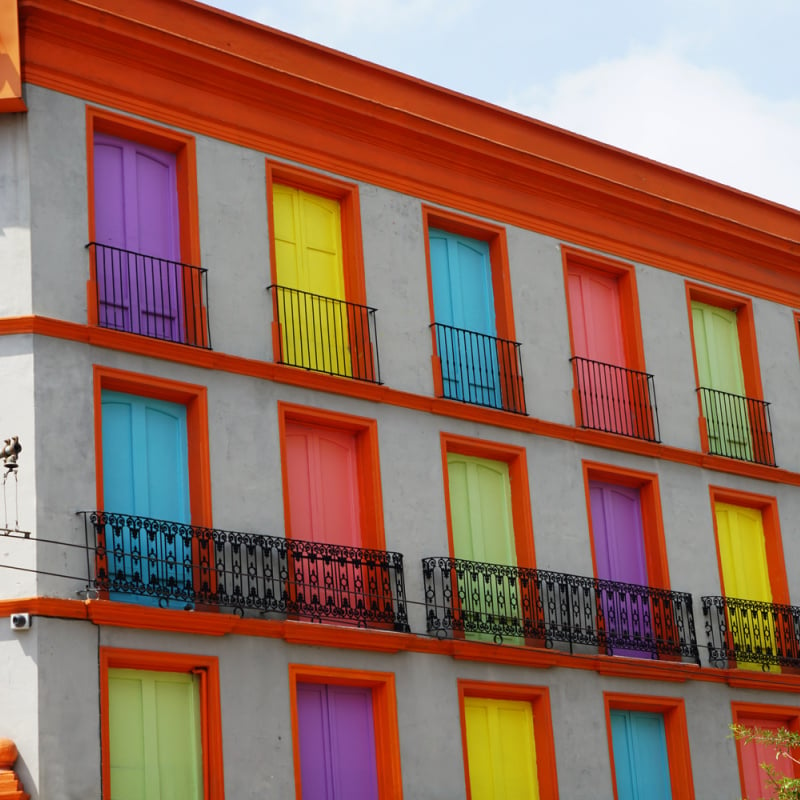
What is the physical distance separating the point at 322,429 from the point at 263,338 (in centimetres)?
146

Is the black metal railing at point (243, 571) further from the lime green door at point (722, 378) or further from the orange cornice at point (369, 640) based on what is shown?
the lime green door at point (722, 378)

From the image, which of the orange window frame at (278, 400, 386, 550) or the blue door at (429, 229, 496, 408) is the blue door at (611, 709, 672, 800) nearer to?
the orange window frame at (278, 400, 386, 550)

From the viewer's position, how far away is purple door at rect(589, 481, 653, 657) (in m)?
25.0

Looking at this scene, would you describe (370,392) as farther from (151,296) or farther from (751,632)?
(751,632)

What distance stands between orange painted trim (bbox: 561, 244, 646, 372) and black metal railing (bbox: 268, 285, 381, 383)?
4252 millimetres

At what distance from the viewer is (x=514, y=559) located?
24.5m

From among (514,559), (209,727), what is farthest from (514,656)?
(209,727)

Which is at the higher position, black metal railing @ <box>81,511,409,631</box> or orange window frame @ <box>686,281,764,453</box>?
orange window frame @ <box>686,281,764,453</box>

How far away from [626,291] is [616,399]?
6.30 ft

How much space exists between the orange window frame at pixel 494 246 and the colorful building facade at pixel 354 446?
0.20 ft

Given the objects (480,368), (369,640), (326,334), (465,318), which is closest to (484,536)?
(480,368)

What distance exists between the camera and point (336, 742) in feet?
71.5

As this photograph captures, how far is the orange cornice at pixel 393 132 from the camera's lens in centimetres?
2220

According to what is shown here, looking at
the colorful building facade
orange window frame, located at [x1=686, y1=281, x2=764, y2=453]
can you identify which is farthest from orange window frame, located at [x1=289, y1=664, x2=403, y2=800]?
orange window frame, located at [x1=686, y1=281, x2=764, y2=453]
